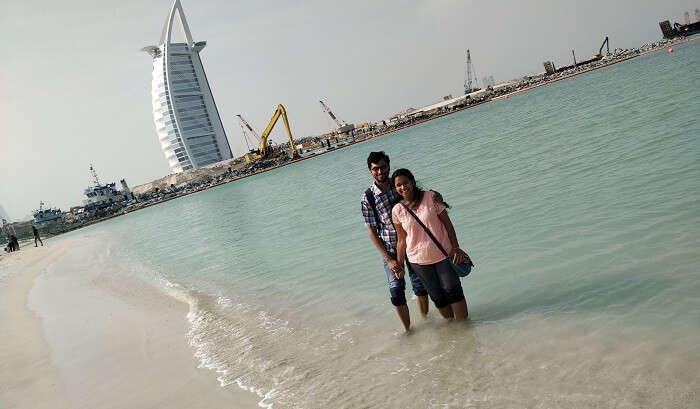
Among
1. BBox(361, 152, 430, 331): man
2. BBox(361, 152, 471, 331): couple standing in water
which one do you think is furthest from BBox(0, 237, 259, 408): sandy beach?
BBox(361, 152, 471, 331): couple standing in water

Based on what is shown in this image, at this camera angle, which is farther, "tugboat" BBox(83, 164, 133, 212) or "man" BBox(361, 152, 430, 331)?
"tugboat" BBox(83, 164, 133, 212)

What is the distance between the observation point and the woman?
13.2 ft

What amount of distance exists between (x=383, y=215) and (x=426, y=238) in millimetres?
434

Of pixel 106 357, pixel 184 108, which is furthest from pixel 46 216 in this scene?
pixel 106 357

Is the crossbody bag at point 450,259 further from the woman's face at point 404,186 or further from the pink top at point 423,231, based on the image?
the woman's face at point 404,186

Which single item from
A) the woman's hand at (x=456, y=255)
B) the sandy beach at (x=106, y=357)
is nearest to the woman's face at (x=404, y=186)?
the woman's hand at (x=456, y=255)

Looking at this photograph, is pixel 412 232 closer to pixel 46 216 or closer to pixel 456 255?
pixel 456 255

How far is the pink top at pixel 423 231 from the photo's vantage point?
4027mm

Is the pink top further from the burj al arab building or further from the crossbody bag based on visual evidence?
the burj al arab building

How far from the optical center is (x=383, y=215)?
432cm

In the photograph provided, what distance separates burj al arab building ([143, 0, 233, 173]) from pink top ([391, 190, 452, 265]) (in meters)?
122

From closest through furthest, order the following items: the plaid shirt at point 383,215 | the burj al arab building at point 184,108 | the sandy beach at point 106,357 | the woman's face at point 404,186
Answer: the woman's face at point 404,186 < the plaid shirt at point 383,215 < the sandy beach at point 106,357 < the burj al arab building at point 184,108

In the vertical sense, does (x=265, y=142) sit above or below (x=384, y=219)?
above

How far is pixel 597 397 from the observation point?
3152mm
